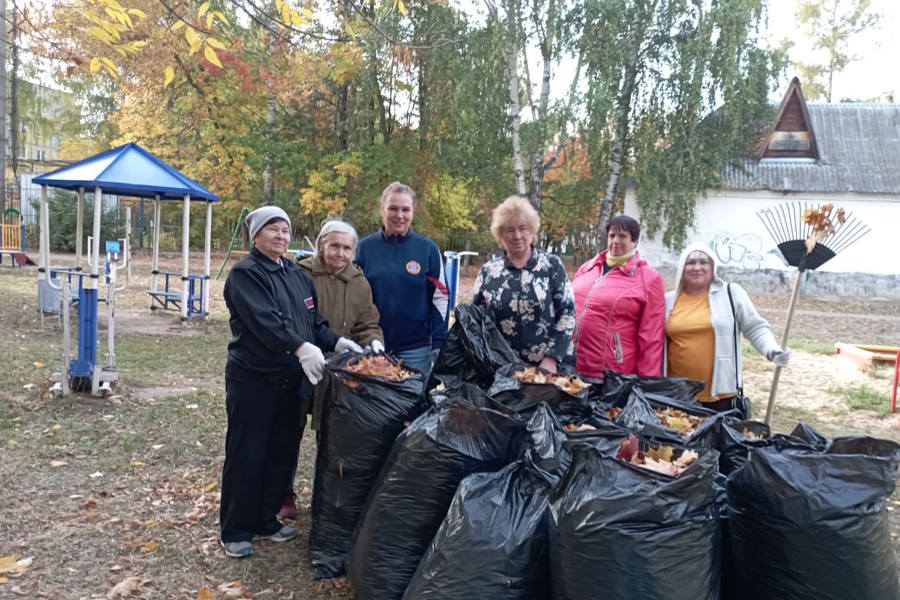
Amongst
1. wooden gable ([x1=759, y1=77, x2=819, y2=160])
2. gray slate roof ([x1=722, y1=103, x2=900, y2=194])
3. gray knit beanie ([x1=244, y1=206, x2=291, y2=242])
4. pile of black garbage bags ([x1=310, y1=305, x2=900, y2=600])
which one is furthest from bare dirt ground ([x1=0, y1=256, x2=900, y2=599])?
wooden gable ([x1=759, y1=77, x2=819, y2=160])

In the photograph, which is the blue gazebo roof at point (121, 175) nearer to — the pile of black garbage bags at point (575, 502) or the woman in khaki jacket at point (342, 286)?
the woman in khaki jacket at point (342, 286)

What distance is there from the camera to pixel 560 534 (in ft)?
6.36

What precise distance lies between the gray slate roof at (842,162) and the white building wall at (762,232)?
11.0 inches

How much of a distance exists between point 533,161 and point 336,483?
15277 millimetres

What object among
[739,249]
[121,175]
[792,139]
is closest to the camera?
[121,175]

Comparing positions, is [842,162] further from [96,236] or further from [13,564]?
[13,564]

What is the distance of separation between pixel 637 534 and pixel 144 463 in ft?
11.0

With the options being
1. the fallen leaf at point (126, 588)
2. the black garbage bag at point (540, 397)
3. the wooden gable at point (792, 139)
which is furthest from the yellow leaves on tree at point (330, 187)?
the black garbage bag at point (540, 397)

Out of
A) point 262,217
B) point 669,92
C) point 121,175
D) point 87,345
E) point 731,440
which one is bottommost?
point 87,345

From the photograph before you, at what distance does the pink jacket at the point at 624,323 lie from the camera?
347 centimetres

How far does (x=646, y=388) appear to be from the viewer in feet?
10.1

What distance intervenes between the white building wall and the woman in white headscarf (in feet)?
51.8

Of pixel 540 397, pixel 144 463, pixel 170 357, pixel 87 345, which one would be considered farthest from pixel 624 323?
pixel 170 357

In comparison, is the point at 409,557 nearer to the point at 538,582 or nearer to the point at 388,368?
the point at 538,582
